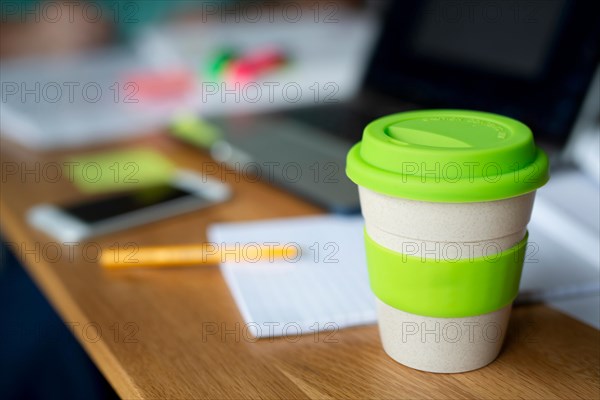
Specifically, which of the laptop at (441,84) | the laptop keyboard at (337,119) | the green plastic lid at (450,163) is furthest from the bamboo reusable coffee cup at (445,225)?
the laptop keyboard at (337,119)

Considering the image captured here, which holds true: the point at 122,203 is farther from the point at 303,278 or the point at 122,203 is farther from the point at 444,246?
the point at 444,246

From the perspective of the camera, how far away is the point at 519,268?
418mm

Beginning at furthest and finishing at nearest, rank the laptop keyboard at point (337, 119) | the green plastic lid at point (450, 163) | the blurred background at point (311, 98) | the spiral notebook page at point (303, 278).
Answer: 1. the laptop keyboard at point (337, 119)
2. the blurred background at point (311, 98)
3. the spiral notebook page at point (303, 278)
4. the green plastic lid at point (450, 163)

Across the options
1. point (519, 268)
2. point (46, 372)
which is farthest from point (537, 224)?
point (46, 372)

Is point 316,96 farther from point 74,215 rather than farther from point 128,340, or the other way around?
point 128,340

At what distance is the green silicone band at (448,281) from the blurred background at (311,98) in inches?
4.4

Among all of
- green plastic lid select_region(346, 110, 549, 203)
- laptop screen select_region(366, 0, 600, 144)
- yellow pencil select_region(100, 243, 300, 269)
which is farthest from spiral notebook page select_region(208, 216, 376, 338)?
laptop screen select_region(366, 0, 600, 144)

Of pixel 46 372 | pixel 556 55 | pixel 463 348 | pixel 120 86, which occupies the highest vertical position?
pixel 556 55

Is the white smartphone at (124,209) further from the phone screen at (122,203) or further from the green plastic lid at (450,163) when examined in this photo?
the green plastic lid at (450,163)

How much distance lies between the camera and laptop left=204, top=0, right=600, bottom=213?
0.69 meters

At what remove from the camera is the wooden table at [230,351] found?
1.36 feet

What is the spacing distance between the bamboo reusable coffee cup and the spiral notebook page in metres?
0.06

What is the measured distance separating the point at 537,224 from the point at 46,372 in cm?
67

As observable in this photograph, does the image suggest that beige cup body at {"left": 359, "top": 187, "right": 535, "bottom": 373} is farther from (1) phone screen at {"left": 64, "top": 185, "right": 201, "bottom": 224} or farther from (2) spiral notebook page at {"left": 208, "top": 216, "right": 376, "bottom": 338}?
(1) phone screen at {"left": 64, "top": 185, "right": 201, "bottom": 224}
